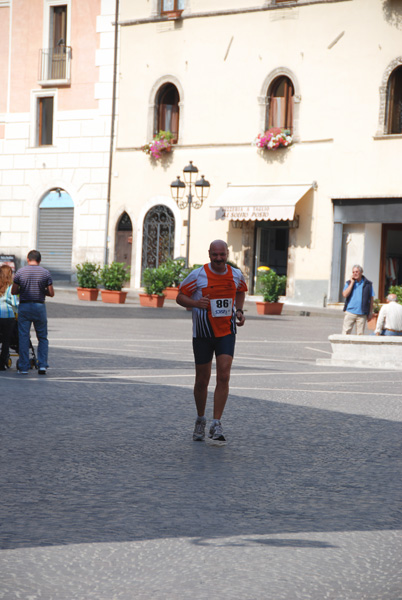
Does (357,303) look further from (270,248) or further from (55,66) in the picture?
(55,66)

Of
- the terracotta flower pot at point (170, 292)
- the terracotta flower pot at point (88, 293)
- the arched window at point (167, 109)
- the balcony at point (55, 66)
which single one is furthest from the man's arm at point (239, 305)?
the balcony at point (55, 66)

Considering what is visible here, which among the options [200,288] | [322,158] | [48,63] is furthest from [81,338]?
[48,63]

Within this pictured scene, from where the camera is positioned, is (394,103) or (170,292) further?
(394,103)

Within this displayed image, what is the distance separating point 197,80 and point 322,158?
576 centimetres

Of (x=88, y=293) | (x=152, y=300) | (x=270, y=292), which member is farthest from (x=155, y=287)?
(x=270, y=292)

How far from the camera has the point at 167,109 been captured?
1559 inches

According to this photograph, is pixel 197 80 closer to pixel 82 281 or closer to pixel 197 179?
pixel 197 179

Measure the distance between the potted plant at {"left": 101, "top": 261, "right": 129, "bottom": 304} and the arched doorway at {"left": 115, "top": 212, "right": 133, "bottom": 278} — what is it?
7.03 meters

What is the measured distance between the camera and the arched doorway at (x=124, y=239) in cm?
3994

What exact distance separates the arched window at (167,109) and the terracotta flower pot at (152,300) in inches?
369

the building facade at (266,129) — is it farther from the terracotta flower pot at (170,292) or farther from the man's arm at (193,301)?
the man's arm at (193,301)

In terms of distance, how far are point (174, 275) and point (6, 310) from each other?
1804 cm

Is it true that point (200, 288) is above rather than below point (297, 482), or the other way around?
above

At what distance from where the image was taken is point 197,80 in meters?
38.3
